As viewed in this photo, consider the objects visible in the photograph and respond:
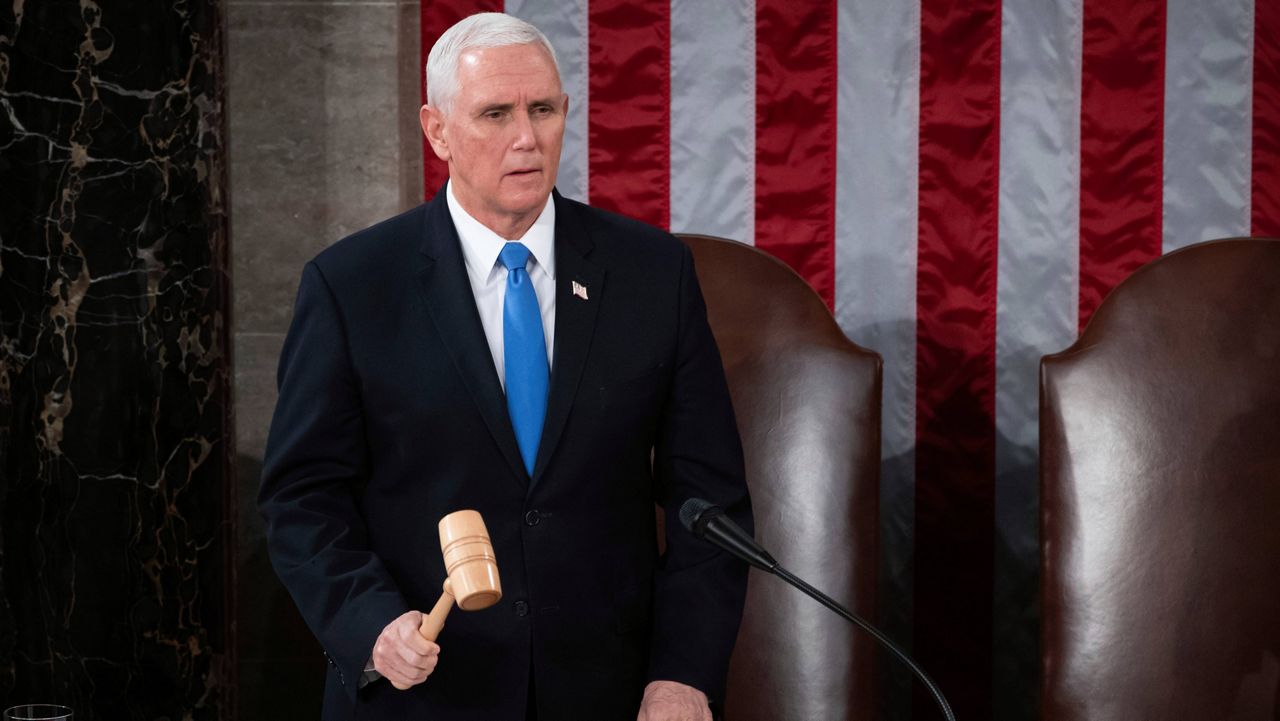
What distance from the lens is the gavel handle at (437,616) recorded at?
1.28m

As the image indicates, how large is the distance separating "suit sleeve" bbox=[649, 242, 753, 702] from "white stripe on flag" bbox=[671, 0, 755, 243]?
1.18 meters

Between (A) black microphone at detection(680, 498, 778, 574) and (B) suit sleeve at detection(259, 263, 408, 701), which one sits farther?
(B) suit sleeve at detection(259, 263, 408, 701)

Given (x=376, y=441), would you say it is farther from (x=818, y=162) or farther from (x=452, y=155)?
(x=818, y=162)

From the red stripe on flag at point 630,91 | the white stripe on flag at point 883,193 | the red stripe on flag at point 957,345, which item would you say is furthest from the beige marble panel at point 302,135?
the red stripe on flag at point 957,345

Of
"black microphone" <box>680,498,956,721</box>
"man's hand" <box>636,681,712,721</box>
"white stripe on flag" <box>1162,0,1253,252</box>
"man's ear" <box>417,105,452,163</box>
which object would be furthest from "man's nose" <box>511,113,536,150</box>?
"white stripe on flag" <box>1162,0,1253,252</box>

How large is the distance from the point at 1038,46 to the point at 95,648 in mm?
2385

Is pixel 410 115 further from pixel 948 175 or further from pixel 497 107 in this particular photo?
pixel 497 107

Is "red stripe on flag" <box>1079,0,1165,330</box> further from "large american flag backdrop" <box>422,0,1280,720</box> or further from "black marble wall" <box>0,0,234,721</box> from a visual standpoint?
"black marble wall" <box>0,0,234,721</box>

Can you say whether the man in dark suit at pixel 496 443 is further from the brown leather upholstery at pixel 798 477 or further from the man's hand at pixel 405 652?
the brown leather upholstery at pixel 798 477

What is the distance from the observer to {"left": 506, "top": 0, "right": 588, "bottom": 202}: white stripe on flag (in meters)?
2.94

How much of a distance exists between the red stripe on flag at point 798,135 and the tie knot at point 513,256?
1.34 meters

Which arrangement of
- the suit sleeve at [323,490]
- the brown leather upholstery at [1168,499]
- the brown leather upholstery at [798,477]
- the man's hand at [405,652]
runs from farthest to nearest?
the brown leather upholstery at [798,477] < the brown leather upholstery at [1168,499] < the suit sleeve at [323,490] < the man's hand at [405,652]

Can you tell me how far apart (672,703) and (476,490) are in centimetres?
36

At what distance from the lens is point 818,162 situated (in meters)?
2.94
